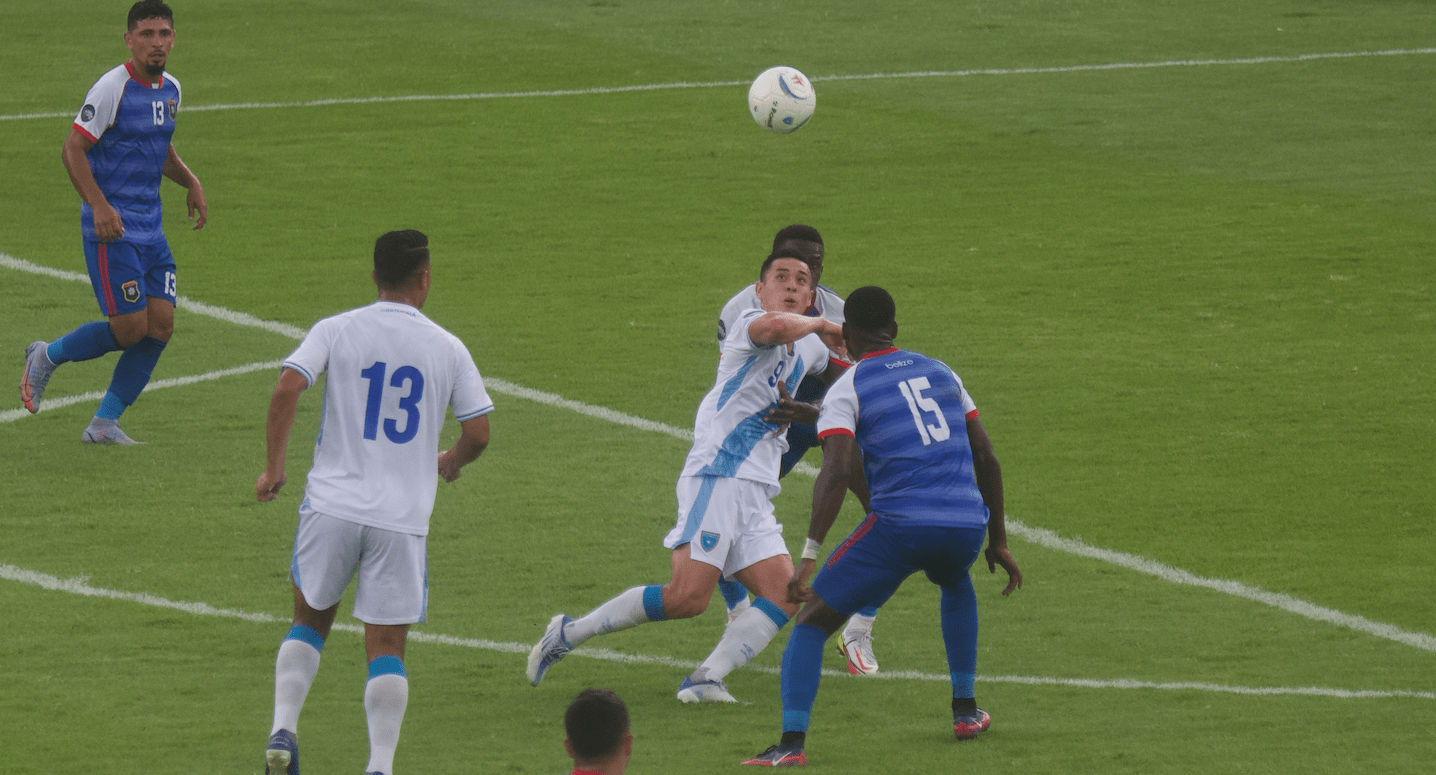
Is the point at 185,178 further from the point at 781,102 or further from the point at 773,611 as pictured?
the point at 773,611

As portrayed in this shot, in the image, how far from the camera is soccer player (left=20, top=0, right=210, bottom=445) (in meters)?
10.3

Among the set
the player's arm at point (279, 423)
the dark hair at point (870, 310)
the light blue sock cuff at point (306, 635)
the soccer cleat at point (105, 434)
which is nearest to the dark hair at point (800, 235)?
the dark hair at point (870, 310)

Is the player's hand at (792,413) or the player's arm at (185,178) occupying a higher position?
the player's arm at (185,178)

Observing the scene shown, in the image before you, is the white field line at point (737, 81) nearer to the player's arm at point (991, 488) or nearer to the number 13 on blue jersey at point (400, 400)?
the player's arm at point (991, 488)

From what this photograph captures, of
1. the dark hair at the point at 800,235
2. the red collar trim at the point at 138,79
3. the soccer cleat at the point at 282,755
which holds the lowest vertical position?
the soccer cleat at the point at 282,755

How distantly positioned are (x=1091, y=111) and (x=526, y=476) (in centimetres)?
1263

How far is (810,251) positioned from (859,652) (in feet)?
5.86

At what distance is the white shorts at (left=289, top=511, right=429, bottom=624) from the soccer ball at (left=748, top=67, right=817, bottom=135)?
799 cm

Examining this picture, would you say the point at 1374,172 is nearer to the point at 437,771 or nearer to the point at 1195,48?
the point at 1195,48

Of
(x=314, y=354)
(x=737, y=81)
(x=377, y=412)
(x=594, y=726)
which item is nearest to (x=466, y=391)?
(x=377, y=412)

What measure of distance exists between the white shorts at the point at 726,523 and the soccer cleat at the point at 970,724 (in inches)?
42.4

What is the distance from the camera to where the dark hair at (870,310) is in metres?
6.76

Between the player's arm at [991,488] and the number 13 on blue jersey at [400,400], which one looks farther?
the player's arm at [991,488]

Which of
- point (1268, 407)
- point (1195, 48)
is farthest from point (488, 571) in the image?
point (1195, 48)
